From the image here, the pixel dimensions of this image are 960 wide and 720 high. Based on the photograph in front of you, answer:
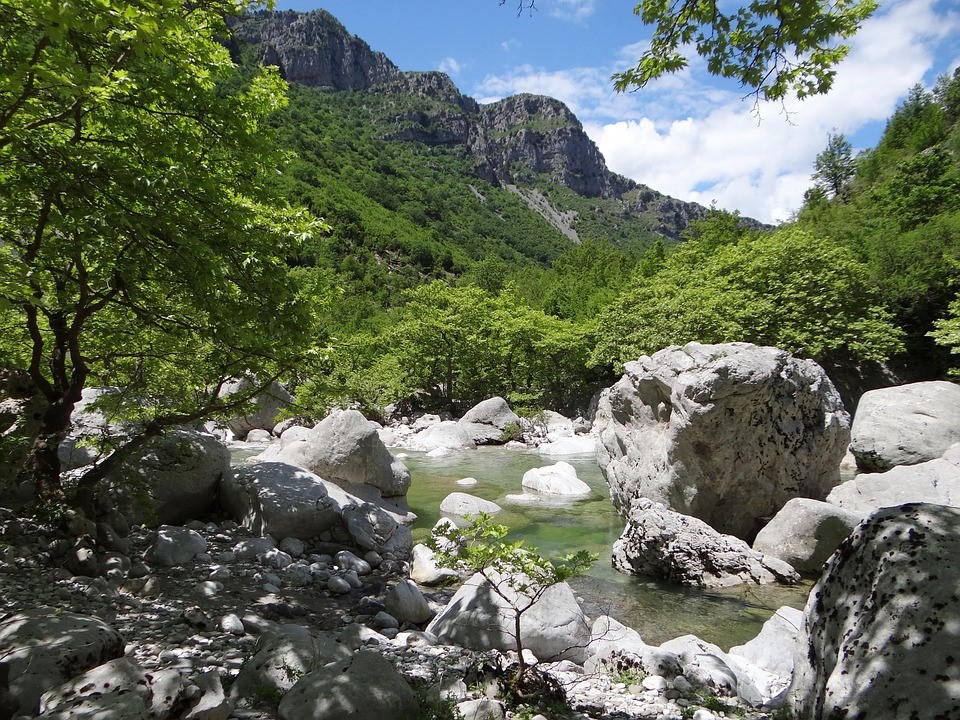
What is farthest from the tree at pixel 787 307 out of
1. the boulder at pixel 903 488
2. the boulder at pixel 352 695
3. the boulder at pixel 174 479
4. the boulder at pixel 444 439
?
the boulder at pixel 352 695

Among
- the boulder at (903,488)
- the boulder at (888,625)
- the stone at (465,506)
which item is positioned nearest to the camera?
the boulder at (888,625)

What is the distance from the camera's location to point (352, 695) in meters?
3.65

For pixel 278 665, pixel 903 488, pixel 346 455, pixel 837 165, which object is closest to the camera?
pixel 278 665

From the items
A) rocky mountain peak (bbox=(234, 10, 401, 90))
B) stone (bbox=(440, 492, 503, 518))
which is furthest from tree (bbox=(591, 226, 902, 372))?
rocky mountain peak (bbox=(234, 10, 401, 90))

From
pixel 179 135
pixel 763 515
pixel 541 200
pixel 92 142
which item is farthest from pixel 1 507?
pixel 541 200

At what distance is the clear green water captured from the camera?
A: 23.7 ft

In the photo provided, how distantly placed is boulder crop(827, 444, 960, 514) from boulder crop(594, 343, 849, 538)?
0.45 m

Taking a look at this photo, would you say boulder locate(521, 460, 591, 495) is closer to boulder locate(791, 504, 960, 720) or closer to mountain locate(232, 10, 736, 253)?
boulder locate(791, 504, 960, 720)

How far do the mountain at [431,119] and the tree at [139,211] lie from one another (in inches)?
4661

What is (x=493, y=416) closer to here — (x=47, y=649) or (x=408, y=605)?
(x=408, y=605)

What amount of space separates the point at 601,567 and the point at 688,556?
1.48 metres

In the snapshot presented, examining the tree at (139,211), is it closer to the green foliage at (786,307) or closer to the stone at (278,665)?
the stone at (278,665)

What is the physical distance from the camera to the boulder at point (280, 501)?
9.23 metres

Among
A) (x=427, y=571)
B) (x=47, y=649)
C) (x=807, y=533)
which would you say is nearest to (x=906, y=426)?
(x=807, y=533)
